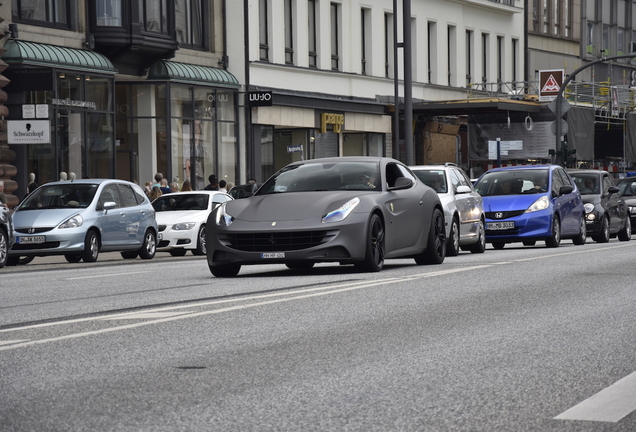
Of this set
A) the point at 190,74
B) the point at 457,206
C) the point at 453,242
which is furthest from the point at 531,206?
the point at 190,74

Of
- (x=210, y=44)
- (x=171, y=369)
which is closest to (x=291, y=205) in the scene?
(x=171, y=369)

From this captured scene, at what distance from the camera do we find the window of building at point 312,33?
47.0 metres

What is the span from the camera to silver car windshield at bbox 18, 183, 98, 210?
23.7 metres

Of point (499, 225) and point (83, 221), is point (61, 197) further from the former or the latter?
point (499, 225)

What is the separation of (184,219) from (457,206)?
7680 millimetres

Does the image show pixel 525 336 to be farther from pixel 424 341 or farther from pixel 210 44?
pixel 210 44

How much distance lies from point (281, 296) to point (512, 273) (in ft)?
14.5

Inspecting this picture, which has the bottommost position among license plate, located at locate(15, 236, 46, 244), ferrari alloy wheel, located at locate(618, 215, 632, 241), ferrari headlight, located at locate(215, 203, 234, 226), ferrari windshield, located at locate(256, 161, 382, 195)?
ferrari alloy wheel, located at locate(618, 215, 632, 241)

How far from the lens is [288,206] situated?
15.2 metres

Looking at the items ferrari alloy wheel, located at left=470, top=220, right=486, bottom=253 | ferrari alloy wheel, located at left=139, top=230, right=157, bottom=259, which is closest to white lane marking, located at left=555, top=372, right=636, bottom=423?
ferrari alloy wheel, located at left=470, top=220, right=486, bottom=253

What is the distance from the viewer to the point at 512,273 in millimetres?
15672

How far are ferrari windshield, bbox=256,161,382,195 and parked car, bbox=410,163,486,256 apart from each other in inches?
186

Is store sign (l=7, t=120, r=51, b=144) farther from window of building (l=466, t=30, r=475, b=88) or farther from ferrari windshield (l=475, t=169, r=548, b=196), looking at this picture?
window of building (l=466, t=30, r=475, b=88)

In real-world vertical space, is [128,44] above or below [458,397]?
above
